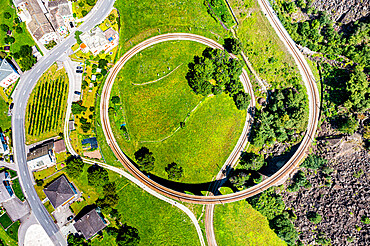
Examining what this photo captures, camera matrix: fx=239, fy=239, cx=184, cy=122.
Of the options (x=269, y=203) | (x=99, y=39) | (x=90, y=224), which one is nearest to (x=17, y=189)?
(x=90, y=224)

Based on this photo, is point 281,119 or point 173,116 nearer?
point 281,119

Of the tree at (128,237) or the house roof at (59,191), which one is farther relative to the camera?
the house roof at (59,191)

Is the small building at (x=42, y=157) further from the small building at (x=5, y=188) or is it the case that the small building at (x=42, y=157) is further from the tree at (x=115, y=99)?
the tree at (x=115, y=99)

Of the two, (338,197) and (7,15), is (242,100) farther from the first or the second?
(7,15)

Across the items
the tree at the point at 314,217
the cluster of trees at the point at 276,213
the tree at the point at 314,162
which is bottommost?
the tree at the point at 314,217

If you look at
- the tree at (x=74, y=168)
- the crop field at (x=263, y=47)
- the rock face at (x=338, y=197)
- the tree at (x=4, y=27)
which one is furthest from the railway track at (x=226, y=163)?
the tree at (x=4, y=27)

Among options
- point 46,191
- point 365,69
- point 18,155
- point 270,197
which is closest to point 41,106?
point 18,155

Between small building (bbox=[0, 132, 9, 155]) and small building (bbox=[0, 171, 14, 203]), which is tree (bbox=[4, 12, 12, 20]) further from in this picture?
small building (bbox=[0, 171, 14, 203])
